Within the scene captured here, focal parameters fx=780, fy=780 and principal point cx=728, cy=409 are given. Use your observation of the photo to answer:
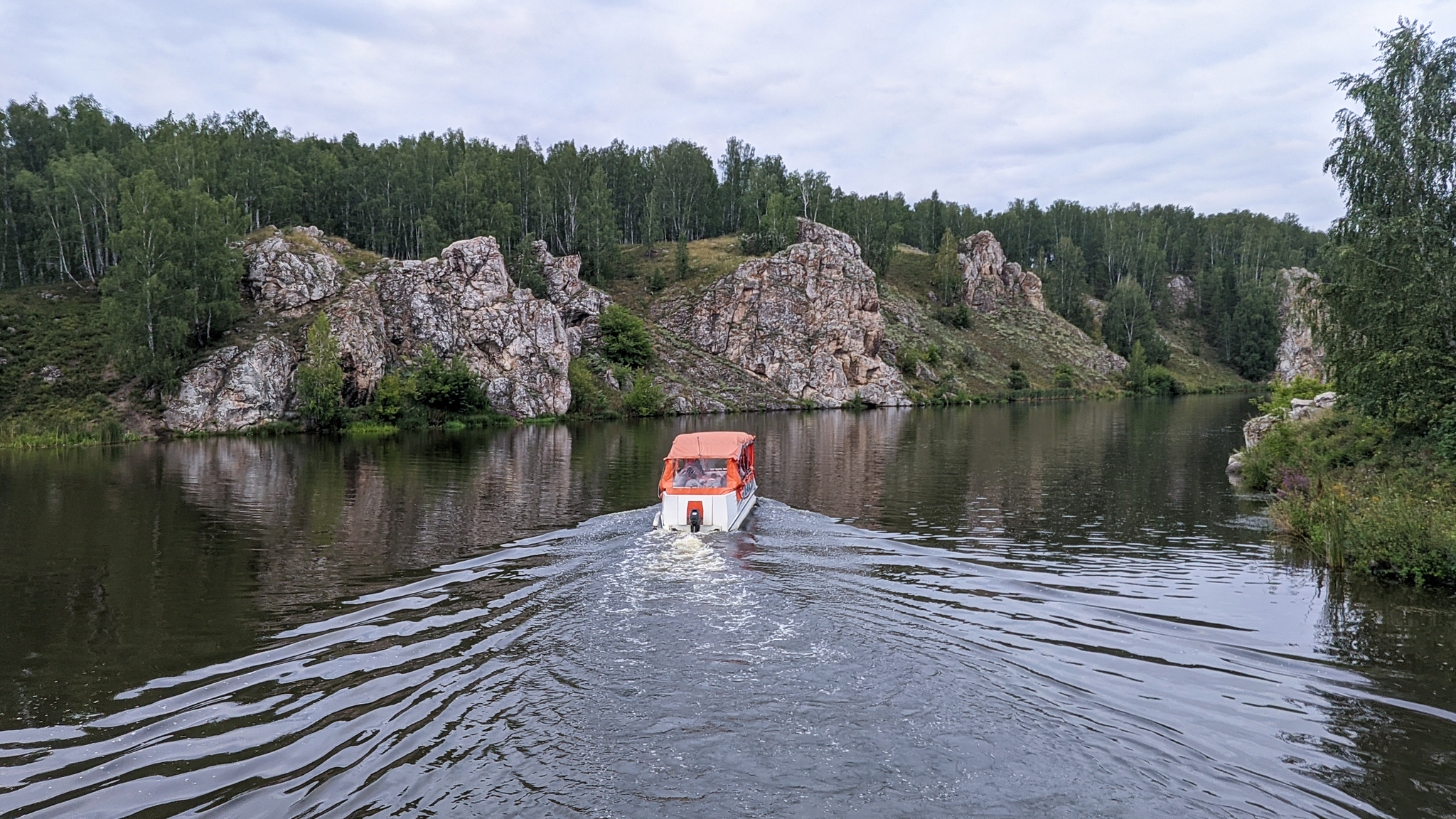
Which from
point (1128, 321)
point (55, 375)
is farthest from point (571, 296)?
point (1128, 321)

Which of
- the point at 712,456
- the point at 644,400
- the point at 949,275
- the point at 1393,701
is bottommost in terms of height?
the point at 1393,701

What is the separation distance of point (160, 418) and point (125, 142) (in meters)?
59.3

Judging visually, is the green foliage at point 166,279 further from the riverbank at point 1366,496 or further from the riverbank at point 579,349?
the riverbank at point 1366,496

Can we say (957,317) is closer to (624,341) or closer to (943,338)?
(943,338)

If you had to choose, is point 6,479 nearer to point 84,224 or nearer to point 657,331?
point 84,224

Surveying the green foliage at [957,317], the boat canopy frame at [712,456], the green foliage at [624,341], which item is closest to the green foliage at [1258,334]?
the green foliage at [957,317]

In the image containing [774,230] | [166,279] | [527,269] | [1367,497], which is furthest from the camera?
[774,230]

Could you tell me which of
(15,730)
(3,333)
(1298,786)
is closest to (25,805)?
(15,730)

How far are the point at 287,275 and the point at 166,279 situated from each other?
1355 centimetres

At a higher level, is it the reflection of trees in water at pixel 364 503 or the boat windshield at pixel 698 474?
the boat windshield at pixel 698 474

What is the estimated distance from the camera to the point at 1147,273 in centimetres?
19862

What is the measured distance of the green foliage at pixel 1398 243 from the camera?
87.2 ft

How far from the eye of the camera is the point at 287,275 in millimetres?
87188

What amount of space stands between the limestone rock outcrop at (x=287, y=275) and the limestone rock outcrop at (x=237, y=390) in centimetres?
823
